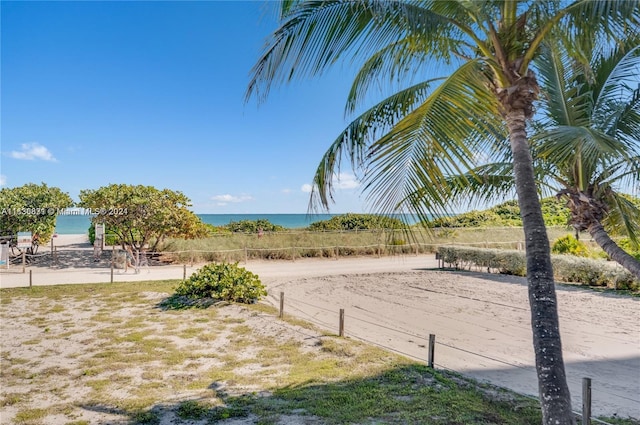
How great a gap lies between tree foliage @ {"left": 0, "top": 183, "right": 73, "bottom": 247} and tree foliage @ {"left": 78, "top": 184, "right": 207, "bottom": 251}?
1453 millimetres

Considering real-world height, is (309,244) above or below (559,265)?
above

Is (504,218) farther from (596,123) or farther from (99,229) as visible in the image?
(596,123)

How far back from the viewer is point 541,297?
285 centimetres

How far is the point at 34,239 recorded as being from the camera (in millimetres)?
17672

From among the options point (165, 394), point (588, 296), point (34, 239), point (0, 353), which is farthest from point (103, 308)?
point (588, 296)

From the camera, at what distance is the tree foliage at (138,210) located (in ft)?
55.5

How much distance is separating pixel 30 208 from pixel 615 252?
2025cm

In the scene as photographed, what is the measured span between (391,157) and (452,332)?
6.41 meters

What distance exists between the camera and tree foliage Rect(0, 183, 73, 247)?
54.7 ft

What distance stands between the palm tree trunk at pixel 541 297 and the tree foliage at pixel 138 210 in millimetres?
16119

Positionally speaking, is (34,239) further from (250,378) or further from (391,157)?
(391,157)

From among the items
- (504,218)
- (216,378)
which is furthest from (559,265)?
(504,218)

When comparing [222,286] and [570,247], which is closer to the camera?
[222,286]

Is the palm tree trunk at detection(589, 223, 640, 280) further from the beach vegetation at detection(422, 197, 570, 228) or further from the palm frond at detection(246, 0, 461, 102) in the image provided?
the beach vegetation at detection(422, 197, 570, 228)
